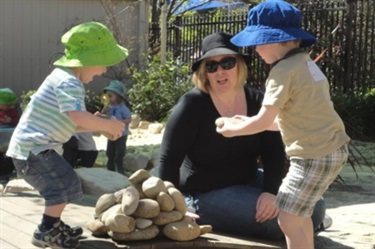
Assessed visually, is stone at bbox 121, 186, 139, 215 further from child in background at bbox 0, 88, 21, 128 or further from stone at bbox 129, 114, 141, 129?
stone at bbox 129, 114, 141, 129

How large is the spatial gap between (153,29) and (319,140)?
43.7 ft

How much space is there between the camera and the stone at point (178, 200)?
148 inches

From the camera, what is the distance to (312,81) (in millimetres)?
3416

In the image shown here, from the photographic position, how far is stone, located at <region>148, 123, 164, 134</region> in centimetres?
1205

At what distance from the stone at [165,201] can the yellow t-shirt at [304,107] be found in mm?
679

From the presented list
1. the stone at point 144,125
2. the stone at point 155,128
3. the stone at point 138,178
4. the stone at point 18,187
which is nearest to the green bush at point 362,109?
the stone at point 155,128

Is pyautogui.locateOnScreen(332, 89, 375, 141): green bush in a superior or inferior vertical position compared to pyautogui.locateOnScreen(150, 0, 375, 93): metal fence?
inferior

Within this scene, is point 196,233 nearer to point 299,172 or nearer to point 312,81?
point 299,172

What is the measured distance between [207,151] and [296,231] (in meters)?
0.83

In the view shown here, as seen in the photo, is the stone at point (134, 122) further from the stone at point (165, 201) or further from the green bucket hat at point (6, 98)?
the stone at point (165, 201)

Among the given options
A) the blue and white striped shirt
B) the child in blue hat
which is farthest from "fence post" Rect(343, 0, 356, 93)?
the blue and white striped shirt

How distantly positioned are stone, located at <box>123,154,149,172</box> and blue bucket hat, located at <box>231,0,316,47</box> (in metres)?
4.80

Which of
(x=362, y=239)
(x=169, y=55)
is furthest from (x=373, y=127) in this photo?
(x=362, y=239)

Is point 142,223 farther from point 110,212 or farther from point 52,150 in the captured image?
point 52,150
